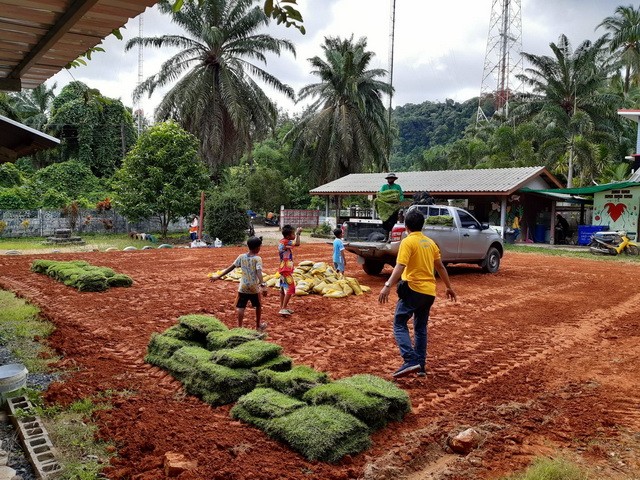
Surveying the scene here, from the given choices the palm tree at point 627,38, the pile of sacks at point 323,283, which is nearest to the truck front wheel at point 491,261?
the pile of sacks at point 323,283

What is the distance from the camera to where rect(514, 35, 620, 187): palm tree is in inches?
1185

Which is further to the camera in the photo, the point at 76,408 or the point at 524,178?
the point at 524,178

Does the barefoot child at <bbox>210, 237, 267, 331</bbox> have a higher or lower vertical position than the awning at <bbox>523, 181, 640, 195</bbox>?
lower

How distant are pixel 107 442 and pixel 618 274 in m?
14.7

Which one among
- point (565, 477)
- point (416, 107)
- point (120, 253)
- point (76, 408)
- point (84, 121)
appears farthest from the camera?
point (416, 107)

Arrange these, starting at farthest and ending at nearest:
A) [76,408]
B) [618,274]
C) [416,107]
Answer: [416,107] < [618,274] < [76,408]

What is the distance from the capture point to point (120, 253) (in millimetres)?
18094

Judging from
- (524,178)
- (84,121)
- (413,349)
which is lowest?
(413,349)

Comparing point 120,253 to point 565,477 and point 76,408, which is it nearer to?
point 76,408

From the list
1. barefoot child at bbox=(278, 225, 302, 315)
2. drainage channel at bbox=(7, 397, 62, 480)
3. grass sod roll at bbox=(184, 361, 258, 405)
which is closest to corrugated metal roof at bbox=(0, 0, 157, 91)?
drainage channel at bbox=(7, 397, 62, 480)

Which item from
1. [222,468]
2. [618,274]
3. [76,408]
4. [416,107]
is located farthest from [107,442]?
[416,107]

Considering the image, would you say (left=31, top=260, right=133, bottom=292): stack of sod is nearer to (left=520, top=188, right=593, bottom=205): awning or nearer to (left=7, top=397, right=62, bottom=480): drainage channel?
(left=7, top=397, right=62, bottom=480): drainage channel

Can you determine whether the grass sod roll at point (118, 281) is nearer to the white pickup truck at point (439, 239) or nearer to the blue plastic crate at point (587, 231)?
the white pickup truck at point (439, 239)

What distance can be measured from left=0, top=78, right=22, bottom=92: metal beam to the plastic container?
239 cm
